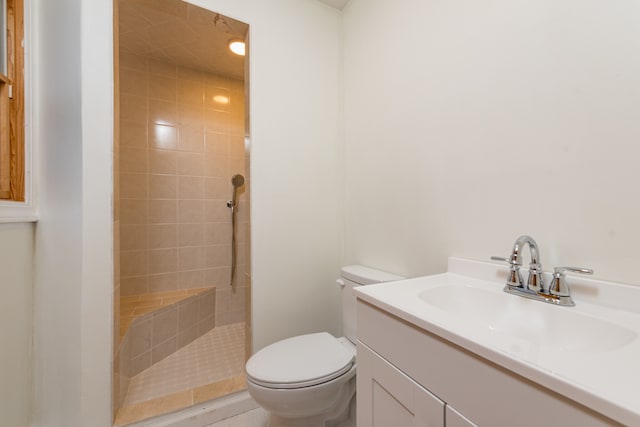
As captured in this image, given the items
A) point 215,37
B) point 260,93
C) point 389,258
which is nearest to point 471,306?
point 389,258

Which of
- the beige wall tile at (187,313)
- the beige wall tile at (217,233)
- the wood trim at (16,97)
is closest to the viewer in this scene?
the wood trim at (16,97)

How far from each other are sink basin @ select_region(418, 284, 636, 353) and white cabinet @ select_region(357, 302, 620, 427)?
69 millimetres

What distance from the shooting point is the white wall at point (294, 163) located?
1424 millimetres

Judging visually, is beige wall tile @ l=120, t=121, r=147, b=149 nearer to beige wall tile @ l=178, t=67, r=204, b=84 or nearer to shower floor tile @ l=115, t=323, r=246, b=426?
beige wall tile @ l=178, t=67, r=204, b=84

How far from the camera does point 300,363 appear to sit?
108cm

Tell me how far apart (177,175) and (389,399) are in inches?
84.7

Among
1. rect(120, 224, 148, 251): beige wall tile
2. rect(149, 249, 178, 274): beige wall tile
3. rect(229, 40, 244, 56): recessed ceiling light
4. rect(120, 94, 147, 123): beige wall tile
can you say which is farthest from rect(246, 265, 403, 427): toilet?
rect(120, 94, 147, 123): beige wall tile

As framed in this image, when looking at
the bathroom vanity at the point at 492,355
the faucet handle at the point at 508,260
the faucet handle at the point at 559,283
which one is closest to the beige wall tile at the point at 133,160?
the bathroom vanity at the point at 492,355

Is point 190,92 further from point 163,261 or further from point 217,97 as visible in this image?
point 163,261

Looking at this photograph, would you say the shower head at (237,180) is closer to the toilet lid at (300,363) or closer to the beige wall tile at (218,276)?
the beige wall tile at (218,276)

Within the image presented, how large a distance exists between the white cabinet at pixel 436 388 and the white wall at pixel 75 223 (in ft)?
3.58

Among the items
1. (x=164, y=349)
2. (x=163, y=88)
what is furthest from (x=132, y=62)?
(x=164, y=349)

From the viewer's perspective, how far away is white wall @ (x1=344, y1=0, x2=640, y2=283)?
65 centimetres

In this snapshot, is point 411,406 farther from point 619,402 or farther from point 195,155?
point 195,155
